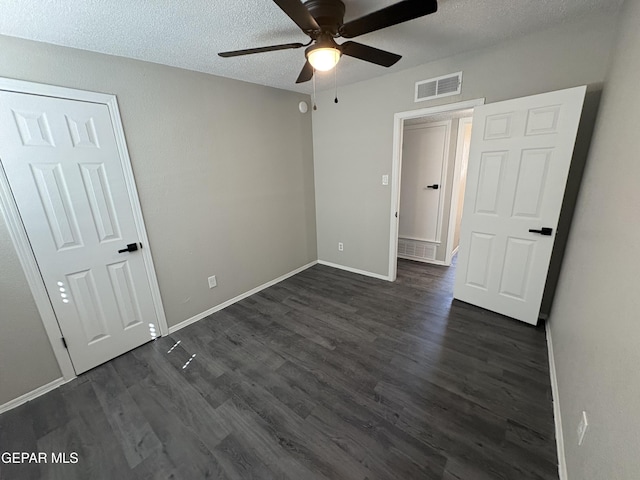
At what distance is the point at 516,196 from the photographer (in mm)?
2279

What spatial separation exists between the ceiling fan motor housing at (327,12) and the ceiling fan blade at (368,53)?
123 millimetres

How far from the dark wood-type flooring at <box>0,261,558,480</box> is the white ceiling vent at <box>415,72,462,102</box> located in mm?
2322

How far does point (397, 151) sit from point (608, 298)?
2386 millimetres

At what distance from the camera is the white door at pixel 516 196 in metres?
2.03

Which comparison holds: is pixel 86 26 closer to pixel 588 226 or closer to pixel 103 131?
pixel 103 131

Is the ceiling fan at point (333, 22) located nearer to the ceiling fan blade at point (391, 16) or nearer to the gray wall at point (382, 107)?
the ceiling fan blade at point (391, 16)

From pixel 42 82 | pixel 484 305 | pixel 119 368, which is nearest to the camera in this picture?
pixel 42 82

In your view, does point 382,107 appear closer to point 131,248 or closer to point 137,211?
point 137,211

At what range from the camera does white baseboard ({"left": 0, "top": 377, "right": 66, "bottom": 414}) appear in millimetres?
1736

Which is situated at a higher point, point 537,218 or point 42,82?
point 42,82

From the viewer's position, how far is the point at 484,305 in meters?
2.66

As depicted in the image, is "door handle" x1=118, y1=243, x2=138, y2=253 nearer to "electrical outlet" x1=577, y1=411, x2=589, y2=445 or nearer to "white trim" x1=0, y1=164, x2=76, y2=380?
"white trim" x1=0, y1=164, x2=76, y2=380

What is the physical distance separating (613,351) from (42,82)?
3.49m

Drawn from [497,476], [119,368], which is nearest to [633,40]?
[497,476]
